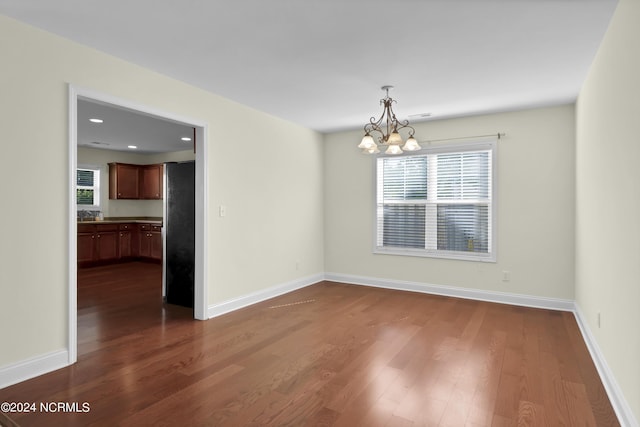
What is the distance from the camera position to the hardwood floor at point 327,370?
2.18 meters

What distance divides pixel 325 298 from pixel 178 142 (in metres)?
4.39

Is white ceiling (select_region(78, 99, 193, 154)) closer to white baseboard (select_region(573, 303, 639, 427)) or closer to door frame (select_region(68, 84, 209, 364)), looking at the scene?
door frame (select_region(68, 84, 209, 364))

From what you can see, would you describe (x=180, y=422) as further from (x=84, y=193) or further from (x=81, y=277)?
(x=84, y=193)

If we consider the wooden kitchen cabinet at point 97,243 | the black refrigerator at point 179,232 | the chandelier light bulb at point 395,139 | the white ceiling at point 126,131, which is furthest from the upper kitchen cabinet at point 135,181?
the chandelier light bulb at point 395,139

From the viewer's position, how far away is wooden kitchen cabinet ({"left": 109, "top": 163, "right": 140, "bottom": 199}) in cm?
820

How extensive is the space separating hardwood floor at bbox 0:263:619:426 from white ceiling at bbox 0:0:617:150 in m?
2.52

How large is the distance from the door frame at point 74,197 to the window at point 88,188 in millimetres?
5537

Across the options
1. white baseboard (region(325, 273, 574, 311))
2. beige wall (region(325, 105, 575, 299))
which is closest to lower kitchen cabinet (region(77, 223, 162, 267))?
white baseboard (region(325, 273, 574, 311))

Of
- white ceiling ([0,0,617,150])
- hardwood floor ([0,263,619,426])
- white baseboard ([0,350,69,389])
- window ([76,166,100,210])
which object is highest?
white ceiling ([0,0,617,150])

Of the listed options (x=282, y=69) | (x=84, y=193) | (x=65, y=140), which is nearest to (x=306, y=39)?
(x=282, y=69)

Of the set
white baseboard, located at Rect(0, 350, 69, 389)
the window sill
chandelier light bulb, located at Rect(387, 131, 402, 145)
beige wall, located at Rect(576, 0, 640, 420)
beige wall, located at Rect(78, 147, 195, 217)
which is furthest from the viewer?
beige wall, located at Rect(78, 147, 195, 217)

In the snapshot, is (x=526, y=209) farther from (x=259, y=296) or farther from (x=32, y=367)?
(x=32, y=367)

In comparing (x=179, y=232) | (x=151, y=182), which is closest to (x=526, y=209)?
(x=179, y=232)

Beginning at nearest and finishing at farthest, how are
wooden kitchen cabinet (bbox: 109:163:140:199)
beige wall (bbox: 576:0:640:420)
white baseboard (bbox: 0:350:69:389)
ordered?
beige wall (bbox: 576:0:640:420)
white baseboard (bbox: 0:350:69:389)
wooden kitchen cabinet (bbox: 109:163:140:199)
